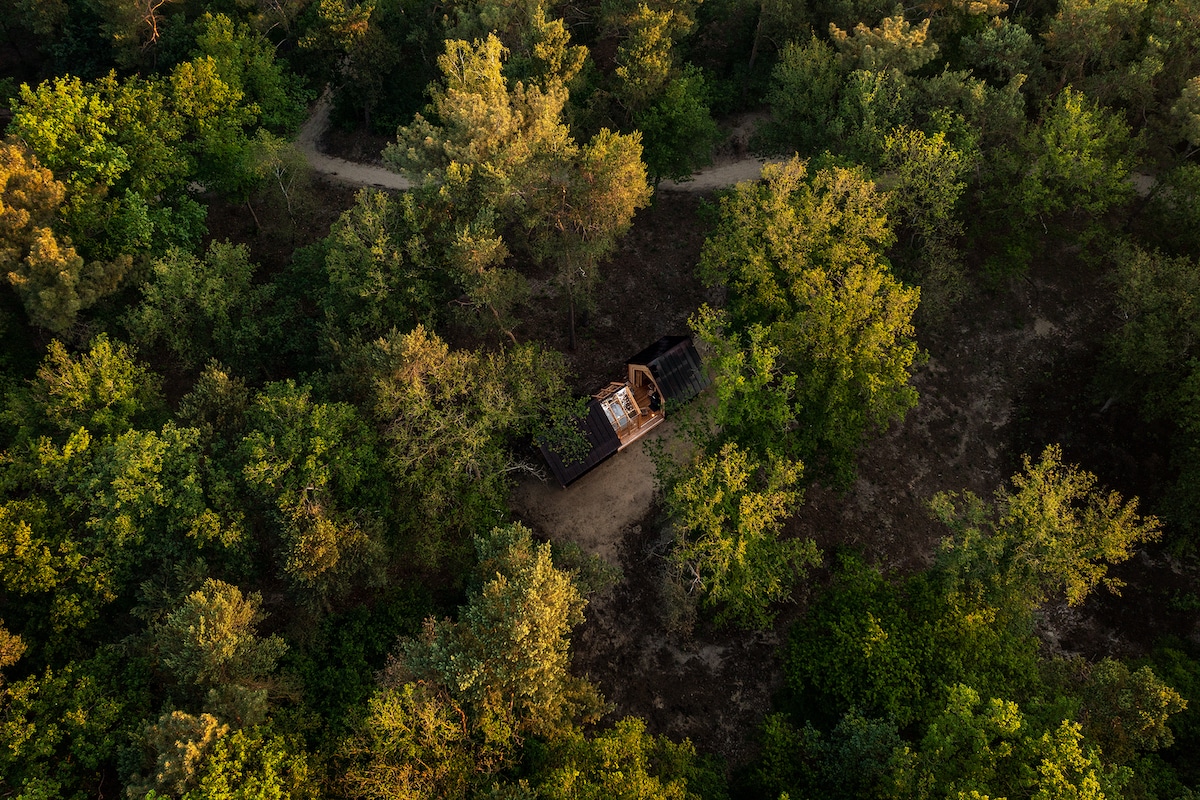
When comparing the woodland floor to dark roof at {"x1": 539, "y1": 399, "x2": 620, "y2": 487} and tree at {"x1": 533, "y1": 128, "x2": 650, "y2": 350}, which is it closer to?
dark roof at {"x1": 539, "y1": 399, "x2": 620, "y2": 487}

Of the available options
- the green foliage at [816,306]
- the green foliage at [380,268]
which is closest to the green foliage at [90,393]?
the green foliage at [380,268]

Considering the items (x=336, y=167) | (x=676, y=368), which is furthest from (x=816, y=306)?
(x=336, y=167)

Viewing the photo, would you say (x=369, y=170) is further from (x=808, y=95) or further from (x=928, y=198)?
(x=928, y=198)

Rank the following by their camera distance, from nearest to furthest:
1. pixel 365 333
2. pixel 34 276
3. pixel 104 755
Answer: pixel 104 755 < pixel 34 276 < pixel 365 333

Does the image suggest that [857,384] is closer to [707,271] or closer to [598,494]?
[707,271]

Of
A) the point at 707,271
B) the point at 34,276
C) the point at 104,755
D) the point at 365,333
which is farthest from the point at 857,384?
the point at 34,276

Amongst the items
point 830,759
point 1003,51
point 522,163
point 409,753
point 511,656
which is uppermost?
point 522,163

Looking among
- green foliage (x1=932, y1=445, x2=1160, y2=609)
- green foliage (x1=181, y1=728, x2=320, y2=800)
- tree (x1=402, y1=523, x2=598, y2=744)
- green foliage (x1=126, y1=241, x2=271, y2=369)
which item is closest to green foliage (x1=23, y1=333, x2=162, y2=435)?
green foliage (x1=126, y1=241, x2=271, y2=369)
